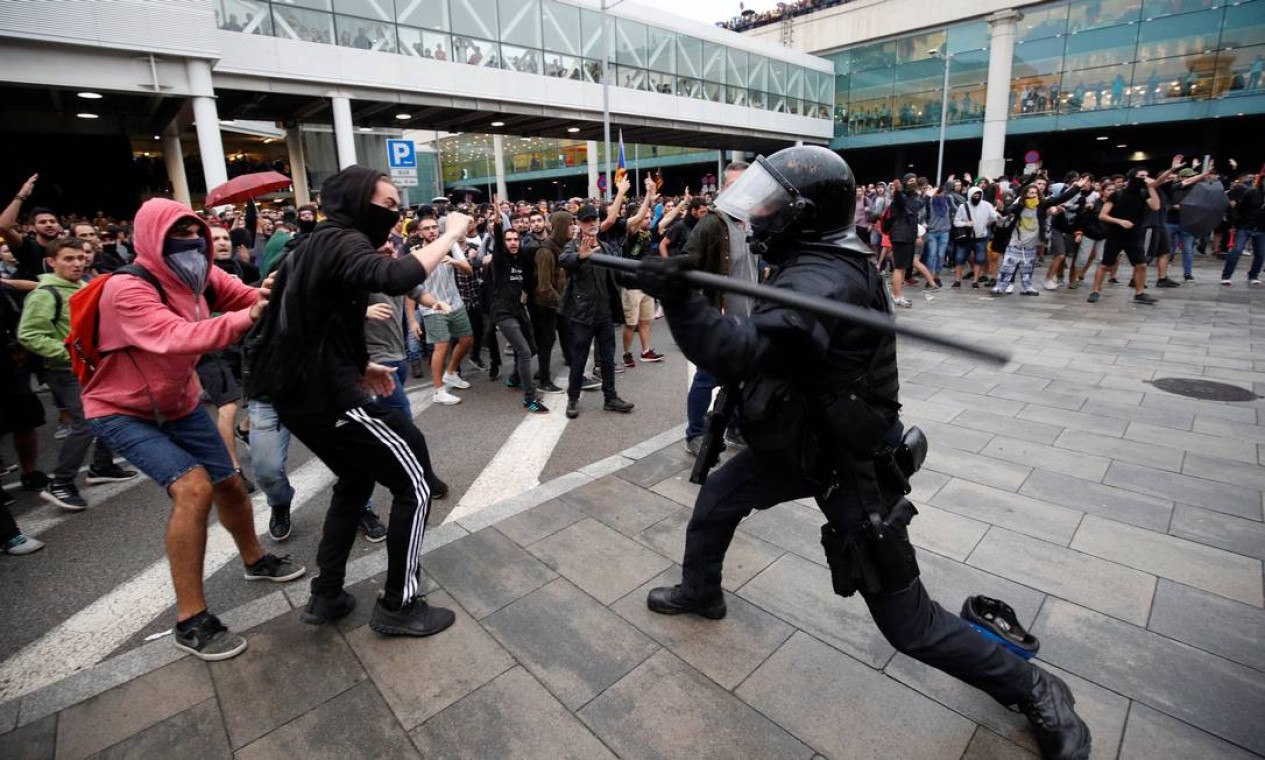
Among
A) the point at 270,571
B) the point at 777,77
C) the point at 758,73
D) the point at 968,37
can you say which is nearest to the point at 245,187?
the point at 270,571

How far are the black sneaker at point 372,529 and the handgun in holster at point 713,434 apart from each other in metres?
2.27

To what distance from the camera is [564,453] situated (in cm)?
515

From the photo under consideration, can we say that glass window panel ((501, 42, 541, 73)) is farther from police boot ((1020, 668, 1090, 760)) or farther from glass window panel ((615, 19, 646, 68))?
police boot ((1020, 668, 1090, 760))

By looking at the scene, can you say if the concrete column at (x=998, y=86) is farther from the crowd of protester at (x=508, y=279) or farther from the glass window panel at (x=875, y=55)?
the crowd of protester at (x=508, y=279)

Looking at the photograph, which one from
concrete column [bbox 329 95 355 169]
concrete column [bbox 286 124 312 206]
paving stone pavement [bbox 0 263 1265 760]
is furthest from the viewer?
concrete column [bbox 286 124 312 206]

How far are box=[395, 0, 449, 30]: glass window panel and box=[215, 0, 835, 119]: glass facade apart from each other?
3 centimetres

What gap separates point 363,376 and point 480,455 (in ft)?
7.65

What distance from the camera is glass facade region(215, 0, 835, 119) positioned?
16.3 metres

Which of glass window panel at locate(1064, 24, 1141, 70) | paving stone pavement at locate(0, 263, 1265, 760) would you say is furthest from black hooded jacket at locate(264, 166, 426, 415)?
glass window panel at locate(1064, 24, 1141, 70)

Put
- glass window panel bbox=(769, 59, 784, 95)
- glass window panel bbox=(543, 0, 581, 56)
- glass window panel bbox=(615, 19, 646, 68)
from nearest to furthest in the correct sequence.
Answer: glass window panel bbox=(543, 0, 581, 56) < glass window panel bbox=(615, 19, 646, 68) < glass window panel bbox=(769, 59, 784, 95)

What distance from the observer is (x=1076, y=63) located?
27453mm

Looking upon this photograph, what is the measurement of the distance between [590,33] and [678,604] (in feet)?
82.5

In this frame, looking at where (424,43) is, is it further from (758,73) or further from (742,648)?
(742,648)

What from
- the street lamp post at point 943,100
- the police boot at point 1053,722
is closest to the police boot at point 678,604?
the police boot at point 1053,722
